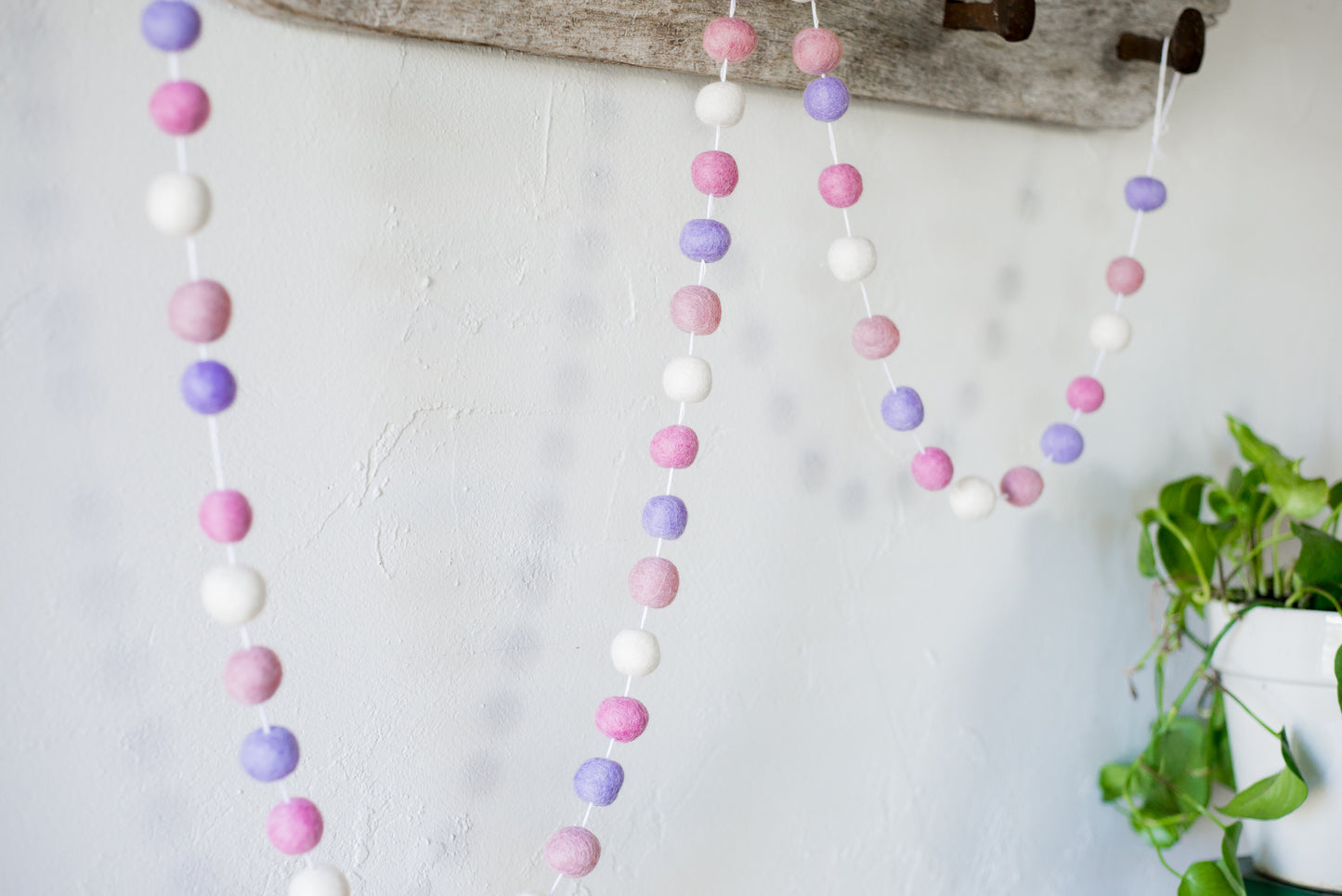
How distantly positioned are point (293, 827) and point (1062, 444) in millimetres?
564

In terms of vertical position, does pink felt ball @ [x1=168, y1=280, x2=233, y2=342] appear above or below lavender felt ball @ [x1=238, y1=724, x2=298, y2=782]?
above

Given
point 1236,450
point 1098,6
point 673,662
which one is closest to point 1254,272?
point 1236,450

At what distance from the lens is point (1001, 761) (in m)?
0.83

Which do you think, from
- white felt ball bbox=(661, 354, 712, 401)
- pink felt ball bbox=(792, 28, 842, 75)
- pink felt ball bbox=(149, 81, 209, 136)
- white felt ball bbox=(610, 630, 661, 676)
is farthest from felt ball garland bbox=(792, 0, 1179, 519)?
pink felt ball bbox=(149, 81, 209, 136)

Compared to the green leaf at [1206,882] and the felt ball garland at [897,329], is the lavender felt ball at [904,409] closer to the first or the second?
the felt ball garland at [897,329]

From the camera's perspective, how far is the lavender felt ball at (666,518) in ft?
1.95

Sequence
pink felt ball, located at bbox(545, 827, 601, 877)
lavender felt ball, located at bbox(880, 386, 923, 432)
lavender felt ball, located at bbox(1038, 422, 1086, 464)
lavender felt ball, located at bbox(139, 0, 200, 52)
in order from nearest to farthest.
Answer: lavender felt ball, located at bbox(139, 0, 200, 52)
pink felt ball, located at bbox(545, 827, 601, 877)
lavender felt ball, located at bbox(880, 386, 923, 432)
lavender felt ball, located at bbox(1038, 422, 1086, 464)

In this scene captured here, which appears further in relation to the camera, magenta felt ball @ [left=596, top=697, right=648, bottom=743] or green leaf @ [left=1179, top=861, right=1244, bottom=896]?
green leaf @ [left=1179, top=861, right=1244, bottom=896]

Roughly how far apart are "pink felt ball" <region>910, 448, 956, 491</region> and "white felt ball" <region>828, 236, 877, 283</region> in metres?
0.13

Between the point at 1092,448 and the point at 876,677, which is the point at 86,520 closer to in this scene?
the point at 876,677

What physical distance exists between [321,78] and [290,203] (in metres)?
0.07

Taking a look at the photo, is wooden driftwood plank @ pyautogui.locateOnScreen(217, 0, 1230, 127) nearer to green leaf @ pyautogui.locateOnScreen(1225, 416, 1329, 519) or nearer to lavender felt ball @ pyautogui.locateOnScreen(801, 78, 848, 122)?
lavender felt ball @ pyautogui.locateOnScreen(801, 78, 848, 122)

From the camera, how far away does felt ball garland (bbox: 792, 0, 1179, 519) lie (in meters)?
0.60

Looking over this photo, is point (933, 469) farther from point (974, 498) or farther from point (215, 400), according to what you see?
point (215, 400)
